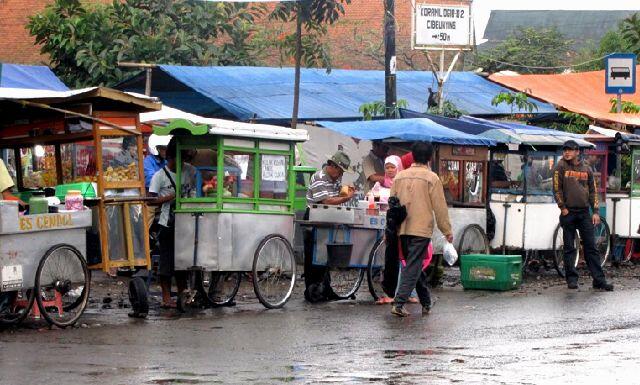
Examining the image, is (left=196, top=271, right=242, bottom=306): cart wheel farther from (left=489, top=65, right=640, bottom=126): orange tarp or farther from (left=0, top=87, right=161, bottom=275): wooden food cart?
(left=489, top=65, right=640, bottom=126): orange tarp

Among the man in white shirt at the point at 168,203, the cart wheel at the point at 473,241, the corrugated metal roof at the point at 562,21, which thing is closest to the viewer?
the man in white shirt at the point at 168,203

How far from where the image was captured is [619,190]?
21.8 metres

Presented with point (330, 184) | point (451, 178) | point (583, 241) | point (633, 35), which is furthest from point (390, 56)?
point (633, 35)

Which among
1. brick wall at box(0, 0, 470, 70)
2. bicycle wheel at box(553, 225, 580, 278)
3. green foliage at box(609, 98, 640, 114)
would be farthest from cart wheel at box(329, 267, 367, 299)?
brick wall at box(0, 0, 470, 70)

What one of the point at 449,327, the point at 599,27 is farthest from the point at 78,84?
the point at 599,27

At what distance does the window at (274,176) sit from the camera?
14.6 m

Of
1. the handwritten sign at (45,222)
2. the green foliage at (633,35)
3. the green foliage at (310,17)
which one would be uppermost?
the green foliage at (633,35)

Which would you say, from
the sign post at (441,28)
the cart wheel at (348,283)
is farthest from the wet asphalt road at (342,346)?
the sign post at (441,28)

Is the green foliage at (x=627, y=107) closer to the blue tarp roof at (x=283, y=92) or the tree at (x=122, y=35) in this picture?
the blue tarp roof at (x=283, y=92)

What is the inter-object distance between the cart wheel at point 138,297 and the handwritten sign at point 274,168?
6.87 feet

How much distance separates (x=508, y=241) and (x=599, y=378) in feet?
33.0

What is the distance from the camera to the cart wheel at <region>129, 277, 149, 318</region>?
13.3m

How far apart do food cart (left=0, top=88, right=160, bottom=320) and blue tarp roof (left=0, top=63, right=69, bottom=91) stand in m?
7.02

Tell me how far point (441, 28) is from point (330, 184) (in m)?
10.3
